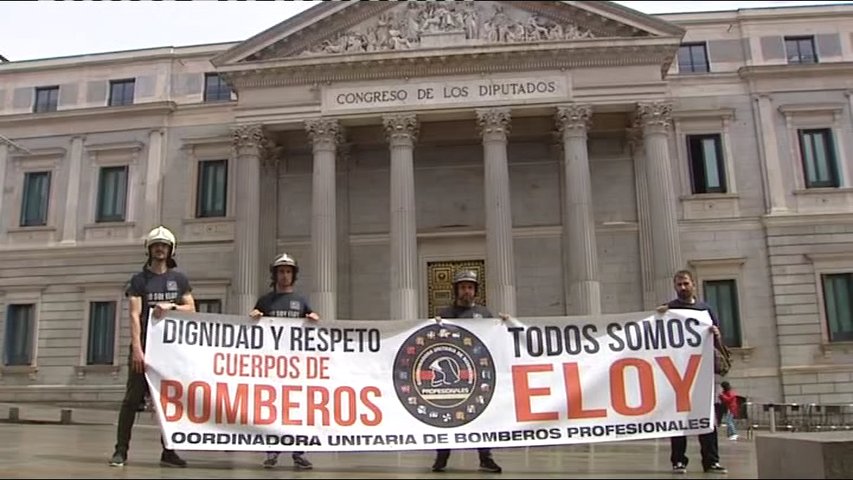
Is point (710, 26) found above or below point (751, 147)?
above

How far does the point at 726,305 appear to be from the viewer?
94.7 feet

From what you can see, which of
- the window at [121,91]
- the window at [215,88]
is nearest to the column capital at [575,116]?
the window at [215,88]

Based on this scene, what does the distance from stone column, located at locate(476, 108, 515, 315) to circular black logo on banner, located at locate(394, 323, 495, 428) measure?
55.7ft

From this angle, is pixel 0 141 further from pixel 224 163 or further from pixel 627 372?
pixel 627 372

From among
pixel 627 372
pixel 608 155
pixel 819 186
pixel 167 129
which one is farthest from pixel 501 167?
pixel 627 372

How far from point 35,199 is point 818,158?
3267 cm

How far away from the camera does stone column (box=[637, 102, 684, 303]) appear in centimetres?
2602

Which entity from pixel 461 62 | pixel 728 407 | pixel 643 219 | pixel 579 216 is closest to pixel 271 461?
pixel 728 407

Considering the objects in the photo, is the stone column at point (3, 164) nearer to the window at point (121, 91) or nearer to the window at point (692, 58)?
the window at point (121, 91)

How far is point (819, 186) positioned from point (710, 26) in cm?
788

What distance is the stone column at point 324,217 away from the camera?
2669 centimetres

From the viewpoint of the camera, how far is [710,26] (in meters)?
31.3

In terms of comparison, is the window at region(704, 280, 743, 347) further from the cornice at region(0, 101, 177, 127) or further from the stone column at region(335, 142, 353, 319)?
the cornice at region(0, 101, 177, 127)

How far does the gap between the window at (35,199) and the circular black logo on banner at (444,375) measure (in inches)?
1148
